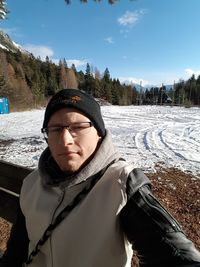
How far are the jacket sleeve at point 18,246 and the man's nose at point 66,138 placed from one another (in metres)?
0.68

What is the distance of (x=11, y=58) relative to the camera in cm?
7962

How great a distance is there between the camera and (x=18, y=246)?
194 centimetres

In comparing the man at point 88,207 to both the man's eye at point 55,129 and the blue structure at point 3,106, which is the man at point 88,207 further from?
the blue structure at point 3,106

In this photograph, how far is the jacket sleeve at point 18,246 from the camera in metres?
1.92

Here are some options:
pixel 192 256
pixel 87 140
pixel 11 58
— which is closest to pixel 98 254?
pixel 192 256

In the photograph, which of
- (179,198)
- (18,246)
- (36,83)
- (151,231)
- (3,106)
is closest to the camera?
(151,231)

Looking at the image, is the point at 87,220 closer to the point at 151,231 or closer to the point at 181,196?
the point at 151,231

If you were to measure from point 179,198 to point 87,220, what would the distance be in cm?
428

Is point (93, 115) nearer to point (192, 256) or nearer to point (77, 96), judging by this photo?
point (77, 96)

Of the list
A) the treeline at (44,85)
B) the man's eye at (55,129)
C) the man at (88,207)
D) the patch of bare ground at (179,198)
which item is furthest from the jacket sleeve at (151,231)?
the treeline at (44,85)

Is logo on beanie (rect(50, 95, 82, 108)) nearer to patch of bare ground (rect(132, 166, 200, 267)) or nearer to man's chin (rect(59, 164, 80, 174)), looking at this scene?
man's chin (rect(59, 164, 80, 174))

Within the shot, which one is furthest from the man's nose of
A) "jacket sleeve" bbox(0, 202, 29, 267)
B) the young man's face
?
"jacket sleeve" bbox(0, 202, 29, 267)

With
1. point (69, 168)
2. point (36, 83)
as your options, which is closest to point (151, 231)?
point (69, 168)

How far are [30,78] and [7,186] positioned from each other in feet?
239
